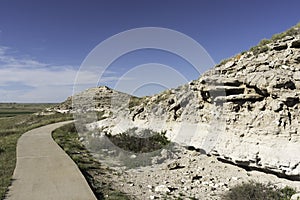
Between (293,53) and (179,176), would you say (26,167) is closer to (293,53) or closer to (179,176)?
(179,176)

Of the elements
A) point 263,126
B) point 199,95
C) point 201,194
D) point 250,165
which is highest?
point 199,95

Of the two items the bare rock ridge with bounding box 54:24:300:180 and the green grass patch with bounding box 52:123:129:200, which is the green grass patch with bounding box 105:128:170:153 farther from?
the green grass patch with bounding box 52:123:129:200

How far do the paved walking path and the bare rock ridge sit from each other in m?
5.51

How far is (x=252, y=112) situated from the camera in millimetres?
9180

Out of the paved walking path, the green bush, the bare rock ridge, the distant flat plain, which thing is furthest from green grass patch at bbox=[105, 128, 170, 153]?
the distant flat plain

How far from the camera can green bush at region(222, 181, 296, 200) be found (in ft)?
21.7

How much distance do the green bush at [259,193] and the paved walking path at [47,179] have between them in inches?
145

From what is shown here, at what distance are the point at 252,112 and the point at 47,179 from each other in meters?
7.07

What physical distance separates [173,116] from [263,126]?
5684 millimetres

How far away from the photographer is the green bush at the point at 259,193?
662 centimetres

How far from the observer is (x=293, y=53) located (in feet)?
30.0

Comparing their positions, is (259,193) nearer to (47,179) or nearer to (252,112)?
(252,112)

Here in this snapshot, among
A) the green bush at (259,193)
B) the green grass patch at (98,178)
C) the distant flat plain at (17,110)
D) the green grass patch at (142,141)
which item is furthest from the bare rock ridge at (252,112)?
the distant flat plain at (17,110)

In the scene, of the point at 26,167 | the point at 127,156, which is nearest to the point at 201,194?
the point at 127,156
